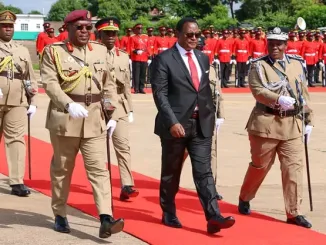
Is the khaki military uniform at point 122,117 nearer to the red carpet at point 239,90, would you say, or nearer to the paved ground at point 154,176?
the paved ground at point 154,176

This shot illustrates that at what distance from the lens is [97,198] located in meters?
6.66

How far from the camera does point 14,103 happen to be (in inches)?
345

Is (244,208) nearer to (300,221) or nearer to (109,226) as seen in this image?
(300,221)

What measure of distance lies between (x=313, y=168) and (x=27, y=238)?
5.09m

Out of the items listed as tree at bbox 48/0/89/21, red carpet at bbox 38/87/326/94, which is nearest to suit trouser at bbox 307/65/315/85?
red carpet at bbox 38/87/326/94

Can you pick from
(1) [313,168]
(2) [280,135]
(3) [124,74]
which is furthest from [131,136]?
(2) [280,135]

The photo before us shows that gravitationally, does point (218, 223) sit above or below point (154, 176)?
above

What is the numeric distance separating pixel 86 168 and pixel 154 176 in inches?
135

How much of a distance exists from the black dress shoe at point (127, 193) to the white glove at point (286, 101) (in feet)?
A: 6.69

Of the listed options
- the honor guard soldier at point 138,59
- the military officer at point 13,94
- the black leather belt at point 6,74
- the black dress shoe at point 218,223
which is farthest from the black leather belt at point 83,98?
the honor guard soldier at point 138,59

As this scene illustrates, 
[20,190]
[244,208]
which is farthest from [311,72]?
[244,208]

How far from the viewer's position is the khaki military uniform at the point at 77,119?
669 cm

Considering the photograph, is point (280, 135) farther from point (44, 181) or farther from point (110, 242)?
point (44, 181)


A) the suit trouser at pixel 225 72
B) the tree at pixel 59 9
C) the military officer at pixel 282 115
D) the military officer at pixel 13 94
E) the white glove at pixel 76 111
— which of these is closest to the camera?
the white glove at pixel 76 111
